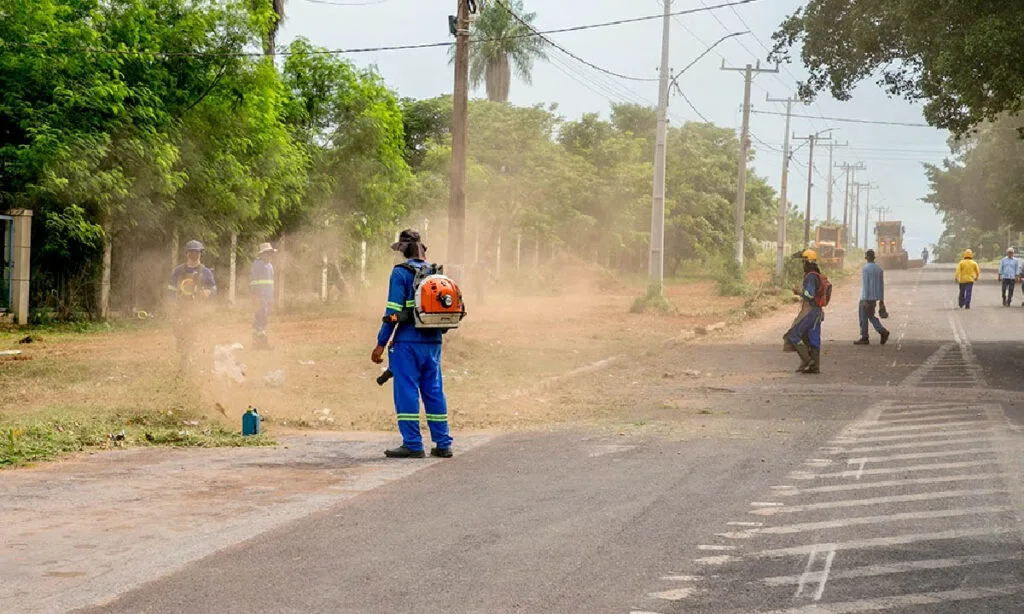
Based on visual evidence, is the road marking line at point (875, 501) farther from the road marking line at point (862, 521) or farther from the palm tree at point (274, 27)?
the palm tree at point (274, 27)

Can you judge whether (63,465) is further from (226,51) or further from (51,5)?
(226,51)

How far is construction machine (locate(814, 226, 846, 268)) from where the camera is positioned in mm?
71438

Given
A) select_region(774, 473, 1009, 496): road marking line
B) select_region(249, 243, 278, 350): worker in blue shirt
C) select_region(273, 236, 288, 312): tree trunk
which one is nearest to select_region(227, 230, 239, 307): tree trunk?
select_region(273, 236, 288, 312): tree trunk

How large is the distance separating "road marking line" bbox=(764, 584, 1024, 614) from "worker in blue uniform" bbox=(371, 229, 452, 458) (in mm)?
4986

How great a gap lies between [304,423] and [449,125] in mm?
37112

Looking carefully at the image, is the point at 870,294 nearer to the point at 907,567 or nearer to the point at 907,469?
the point at 907,469

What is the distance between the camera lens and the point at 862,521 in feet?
24.8

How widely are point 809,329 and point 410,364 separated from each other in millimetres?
9749

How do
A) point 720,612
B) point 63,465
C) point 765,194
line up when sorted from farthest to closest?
point 765,194 → point 63,465 → point 720,612

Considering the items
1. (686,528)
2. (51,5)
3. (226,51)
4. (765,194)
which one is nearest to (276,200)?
(226,51)

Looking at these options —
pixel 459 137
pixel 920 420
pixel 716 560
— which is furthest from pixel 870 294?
pixel 716 560

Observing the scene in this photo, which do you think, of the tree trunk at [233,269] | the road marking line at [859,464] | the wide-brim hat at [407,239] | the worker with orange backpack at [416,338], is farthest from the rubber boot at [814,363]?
the tree trunk at [233,269]

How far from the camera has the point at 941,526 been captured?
7.41m

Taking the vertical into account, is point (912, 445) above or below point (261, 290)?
below
